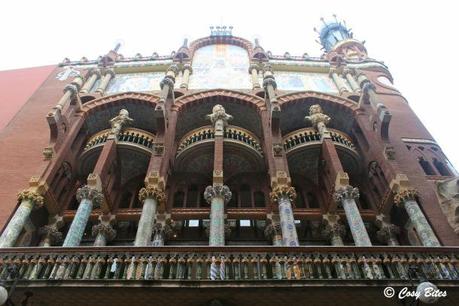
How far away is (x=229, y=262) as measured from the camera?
9305 mm

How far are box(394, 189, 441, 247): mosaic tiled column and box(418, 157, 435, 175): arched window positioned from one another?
2.78 meters

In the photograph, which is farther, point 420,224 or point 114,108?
point 114,108


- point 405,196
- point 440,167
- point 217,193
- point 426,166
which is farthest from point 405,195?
point 217,193

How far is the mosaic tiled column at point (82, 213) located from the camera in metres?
11.4

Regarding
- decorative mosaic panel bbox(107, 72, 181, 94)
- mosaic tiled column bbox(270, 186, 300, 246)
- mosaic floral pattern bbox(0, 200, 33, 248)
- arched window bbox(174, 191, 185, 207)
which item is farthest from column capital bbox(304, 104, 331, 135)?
mosaic floral pattern bbox(0, 200, 33, 248)

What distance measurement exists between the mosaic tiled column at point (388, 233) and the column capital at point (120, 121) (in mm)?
9403

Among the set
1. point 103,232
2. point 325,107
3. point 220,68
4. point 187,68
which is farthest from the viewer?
point 220,68

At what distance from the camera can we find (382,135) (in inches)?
578

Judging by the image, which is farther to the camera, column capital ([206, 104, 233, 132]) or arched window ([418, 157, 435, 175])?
column capital ([206, 104, 233, 132])

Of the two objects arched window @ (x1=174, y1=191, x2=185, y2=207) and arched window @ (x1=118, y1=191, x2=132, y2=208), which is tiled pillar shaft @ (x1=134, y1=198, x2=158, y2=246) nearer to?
arched window @ (x1=174, y1=191, x2=185, y2=207)

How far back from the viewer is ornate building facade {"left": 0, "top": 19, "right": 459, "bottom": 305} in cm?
862

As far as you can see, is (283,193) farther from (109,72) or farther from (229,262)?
(109,72)

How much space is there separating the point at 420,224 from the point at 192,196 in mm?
7690

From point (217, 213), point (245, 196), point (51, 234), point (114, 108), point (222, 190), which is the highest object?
point (114, 108)
